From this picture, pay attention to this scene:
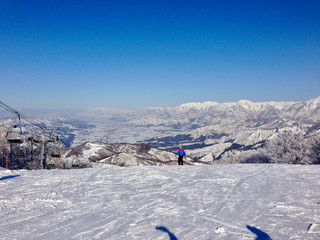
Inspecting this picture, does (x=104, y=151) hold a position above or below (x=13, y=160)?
below

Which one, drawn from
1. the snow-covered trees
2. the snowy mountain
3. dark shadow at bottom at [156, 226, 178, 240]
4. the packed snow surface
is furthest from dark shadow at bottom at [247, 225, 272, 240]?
the snowy mountain

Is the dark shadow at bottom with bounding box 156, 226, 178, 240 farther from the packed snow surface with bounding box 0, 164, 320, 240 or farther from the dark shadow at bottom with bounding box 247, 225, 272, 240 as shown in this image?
the dark shadow at bottom with bounding box 247, 225, 272, 240

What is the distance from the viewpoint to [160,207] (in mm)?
8109

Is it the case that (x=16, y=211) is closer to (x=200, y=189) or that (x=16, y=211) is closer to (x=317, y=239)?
(x=200, y=189)

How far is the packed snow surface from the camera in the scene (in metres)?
6.07

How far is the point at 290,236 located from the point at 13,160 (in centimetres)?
5729

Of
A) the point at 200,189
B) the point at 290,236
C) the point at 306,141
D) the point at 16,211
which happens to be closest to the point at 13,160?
the point at 16,211

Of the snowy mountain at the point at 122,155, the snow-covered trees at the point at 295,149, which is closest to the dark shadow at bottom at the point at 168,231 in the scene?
the snow-covered trees at the point at 295,149

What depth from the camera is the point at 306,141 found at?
4516 cm

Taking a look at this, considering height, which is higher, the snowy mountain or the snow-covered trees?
the snow-covered trees

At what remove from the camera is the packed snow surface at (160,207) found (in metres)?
6.07

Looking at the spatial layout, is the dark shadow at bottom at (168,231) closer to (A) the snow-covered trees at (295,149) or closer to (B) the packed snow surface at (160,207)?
(B) the packed snow surface at (160,207)

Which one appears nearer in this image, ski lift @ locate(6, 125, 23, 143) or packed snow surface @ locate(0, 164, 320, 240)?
packed snow surface @ locate(0, 164, 320, 240)

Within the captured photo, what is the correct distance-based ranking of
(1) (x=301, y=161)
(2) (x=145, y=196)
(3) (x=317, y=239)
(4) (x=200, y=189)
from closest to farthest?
1. (3) (x=317, y=239)
2. (2) (x=145, y=196)
3. (4) (x=200, y=189)
4. (1) (x=301, y=161)
